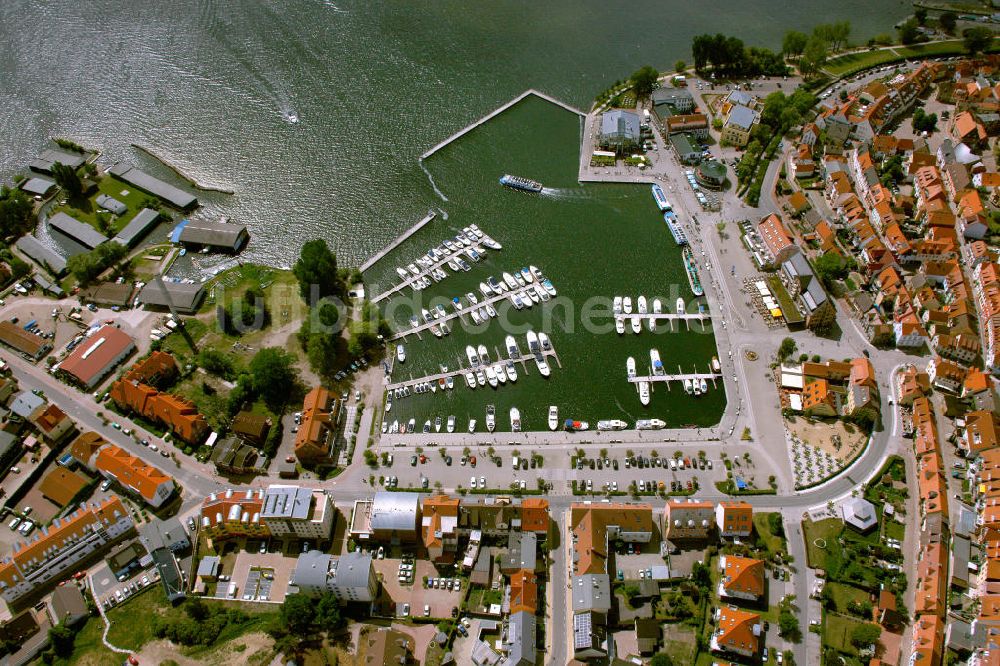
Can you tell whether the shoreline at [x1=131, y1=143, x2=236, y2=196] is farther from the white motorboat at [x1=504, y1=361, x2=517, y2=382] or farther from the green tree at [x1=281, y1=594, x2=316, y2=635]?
the green tree at [x1=281, y1=594, x2=316, y2=635]

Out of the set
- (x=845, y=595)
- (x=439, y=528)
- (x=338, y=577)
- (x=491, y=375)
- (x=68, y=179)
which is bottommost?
(x=338, y=577)

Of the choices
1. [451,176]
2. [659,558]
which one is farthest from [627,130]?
[659,558]

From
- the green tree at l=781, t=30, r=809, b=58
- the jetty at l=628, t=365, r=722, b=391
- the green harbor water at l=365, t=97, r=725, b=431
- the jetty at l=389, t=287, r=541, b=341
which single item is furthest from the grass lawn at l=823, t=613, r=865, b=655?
the green tree at l=781, t=30, r=809, b=58

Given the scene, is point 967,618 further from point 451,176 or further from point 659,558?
point 451,176

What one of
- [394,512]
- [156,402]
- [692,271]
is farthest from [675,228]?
[156,402]

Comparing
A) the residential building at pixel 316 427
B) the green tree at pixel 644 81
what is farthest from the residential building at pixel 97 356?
the green tree at pixel 644 81

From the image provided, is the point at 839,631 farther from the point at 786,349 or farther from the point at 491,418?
the point at 491,418
